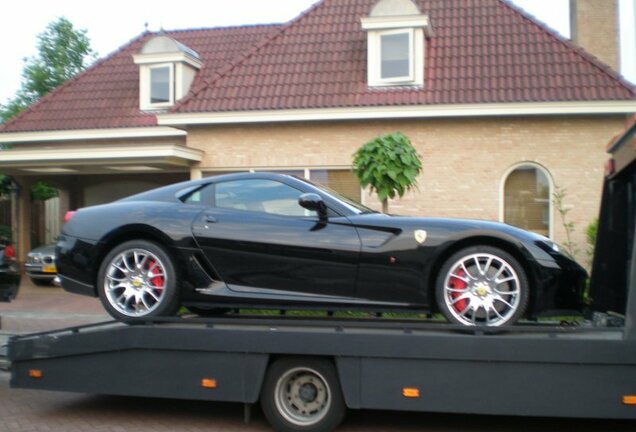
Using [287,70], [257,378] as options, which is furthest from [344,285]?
[287,70]

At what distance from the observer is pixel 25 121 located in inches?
748

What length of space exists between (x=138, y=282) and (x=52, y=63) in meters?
26.6

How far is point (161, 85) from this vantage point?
1817cm

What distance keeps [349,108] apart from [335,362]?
923 centimetres

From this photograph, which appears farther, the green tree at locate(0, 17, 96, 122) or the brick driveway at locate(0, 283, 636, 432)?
the green tree at locate(0, 17, 96, 122)

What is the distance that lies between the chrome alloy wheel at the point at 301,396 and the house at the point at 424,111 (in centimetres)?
839

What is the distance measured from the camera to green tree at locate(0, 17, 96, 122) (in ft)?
95.7

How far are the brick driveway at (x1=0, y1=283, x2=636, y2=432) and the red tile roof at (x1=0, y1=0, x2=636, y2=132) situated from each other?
8.47 metres

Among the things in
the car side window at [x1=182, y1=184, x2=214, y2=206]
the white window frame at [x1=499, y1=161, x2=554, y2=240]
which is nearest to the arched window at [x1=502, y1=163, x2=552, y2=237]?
the white window frame at [x1=499, y1=161, x2=554, y2=240]

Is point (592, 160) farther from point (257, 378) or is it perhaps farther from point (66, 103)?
point (66, 103)

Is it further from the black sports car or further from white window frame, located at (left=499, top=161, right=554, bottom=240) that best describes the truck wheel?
A: white window frame, located at (left=499, top=161, right=554, bottom=240)

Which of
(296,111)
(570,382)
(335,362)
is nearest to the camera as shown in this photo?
(570,382)

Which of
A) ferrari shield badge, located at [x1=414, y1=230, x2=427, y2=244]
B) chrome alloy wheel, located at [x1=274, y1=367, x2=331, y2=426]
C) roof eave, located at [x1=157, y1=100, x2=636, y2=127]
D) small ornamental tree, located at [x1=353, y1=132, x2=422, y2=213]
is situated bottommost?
chrome alloy wheel, located at [x1=274, y1=367, x2=331, y2=426]

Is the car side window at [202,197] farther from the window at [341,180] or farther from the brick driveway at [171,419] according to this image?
the window at [341,180]
